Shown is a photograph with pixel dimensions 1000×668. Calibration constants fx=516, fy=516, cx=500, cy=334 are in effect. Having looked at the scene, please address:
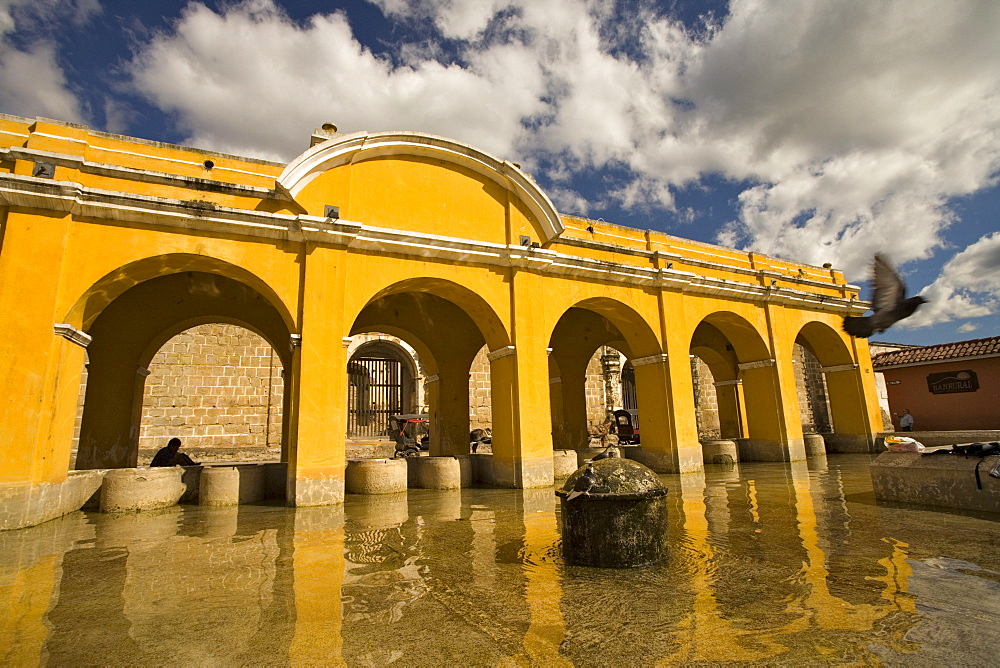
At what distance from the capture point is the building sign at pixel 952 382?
17.0 meters

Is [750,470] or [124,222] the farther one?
[750,470]

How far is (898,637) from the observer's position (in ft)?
8.43

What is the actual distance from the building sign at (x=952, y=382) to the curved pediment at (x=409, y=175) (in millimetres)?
16123

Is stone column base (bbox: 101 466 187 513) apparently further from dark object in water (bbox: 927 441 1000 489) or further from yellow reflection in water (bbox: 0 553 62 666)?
dark object in water (bbox: 927 441 1000 489)

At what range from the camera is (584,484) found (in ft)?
14.0

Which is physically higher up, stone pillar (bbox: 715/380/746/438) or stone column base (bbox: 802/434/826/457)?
stone pillar (bbox: 715/380/746/438)

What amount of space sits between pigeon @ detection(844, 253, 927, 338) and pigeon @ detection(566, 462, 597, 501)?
251 inches

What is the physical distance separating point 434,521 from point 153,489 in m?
4.74

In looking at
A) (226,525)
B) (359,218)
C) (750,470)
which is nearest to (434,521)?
(226,525)

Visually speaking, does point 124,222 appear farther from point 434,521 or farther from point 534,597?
point 534,597

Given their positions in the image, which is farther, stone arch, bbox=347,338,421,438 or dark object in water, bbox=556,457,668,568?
stone arch, bbox=347,338,421,438

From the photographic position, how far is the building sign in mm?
17047

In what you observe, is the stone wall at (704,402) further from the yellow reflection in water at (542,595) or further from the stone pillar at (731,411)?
the yellow reflection in water at (542,595)

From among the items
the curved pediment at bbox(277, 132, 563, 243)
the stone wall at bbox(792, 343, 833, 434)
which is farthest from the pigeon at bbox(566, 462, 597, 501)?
the stone wall at bbox(792, 343, 833, 434)
